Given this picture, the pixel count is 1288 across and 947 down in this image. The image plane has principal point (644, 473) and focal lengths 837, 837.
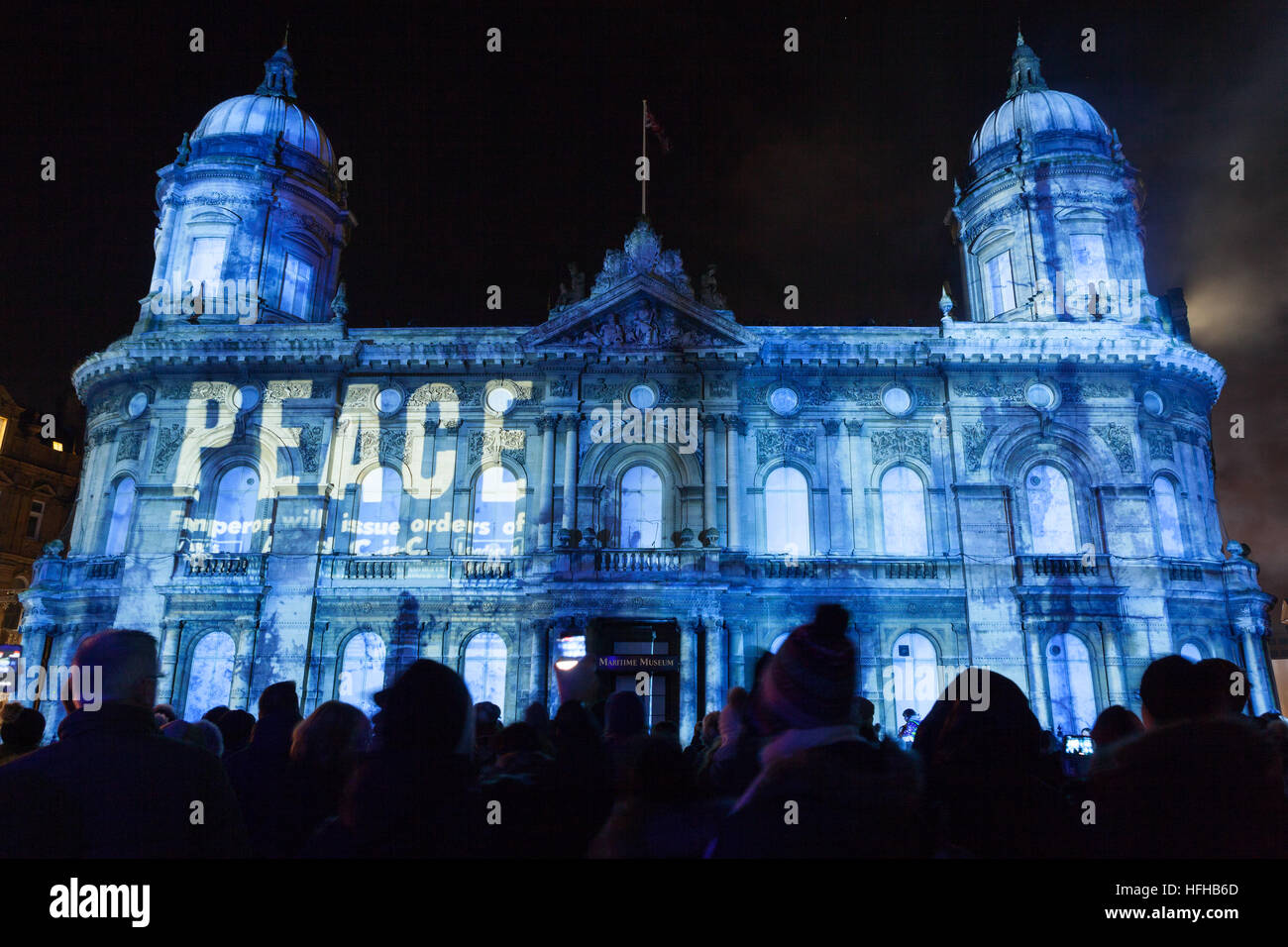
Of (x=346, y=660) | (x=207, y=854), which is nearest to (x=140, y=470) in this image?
(x=346, y=660)

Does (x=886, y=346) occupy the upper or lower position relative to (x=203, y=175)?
lower

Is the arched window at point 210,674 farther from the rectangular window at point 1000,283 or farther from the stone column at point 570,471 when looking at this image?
the rectangular window at point 1000,283

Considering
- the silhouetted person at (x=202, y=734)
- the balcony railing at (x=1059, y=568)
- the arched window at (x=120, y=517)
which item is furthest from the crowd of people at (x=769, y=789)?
the arched window at (x=120, y=517)

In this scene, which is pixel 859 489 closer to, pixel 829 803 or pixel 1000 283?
pixel 1000 283

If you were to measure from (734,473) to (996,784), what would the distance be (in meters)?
21.3

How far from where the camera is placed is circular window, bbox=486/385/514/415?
88.1 ft

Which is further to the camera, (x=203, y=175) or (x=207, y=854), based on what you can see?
(x=203, y=175)

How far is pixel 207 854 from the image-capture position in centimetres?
347

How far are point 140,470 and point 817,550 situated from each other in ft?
69.9

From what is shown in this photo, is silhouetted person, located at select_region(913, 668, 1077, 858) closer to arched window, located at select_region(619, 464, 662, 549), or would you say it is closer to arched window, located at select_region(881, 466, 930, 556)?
arched window, located at select_region(619, 464, 662, 549)

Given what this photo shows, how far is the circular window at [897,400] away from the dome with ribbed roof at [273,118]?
23.5m

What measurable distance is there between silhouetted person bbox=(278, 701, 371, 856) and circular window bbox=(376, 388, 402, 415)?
74.8ft

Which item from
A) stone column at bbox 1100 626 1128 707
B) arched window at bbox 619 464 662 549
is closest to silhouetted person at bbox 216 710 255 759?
arched window at bbox 619 464 662 549

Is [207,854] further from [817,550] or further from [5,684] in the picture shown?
[5,684]
